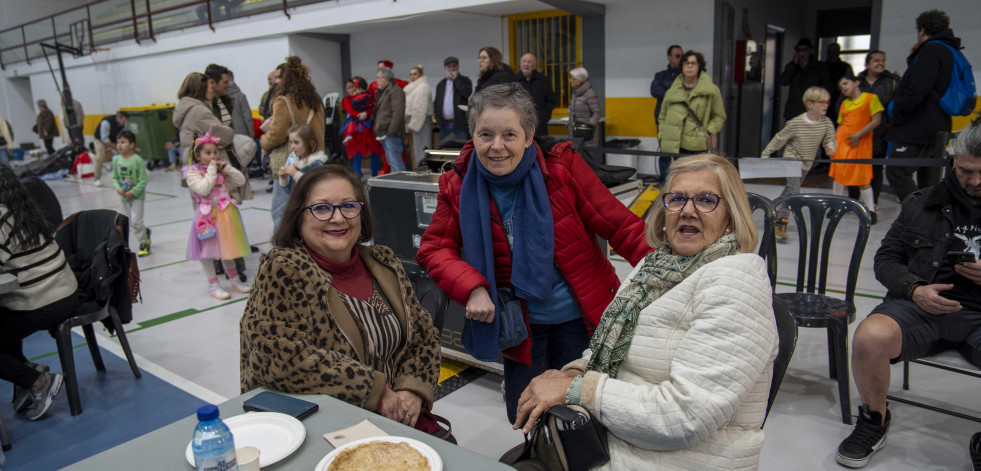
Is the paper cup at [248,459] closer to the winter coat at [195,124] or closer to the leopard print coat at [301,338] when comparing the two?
the leopard print coat at [301,338]

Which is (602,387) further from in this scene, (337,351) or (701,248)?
(337,351)

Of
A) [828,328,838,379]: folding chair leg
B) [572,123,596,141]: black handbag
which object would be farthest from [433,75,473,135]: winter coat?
[828,328,838,379]: folding chair leg

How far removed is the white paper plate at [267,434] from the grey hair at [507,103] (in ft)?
3.35

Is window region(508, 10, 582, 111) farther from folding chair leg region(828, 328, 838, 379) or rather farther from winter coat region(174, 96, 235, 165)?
folding chair leg region(828, 328, 838, 379)

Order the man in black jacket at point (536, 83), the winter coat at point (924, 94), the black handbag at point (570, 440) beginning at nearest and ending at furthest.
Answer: the black handbag at point (570, 440)
the winter coat at point (924, 94)
the man in black jacket at point (536, 83)

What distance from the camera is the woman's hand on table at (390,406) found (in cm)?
187

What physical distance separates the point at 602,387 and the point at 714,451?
0.92ft

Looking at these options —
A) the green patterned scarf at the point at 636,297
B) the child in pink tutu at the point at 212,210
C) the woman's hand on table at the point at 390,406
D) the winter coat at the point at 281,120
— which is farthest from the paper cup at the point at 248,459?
the winter coat at the point at 281,120

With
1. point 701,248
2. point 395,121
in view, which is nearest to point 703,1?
point 395,121

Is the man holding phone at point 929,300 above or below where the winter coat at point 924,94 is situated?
below

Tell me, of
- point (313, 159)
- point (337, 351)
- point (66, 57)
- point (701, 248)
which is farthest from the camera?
point (66, 57)

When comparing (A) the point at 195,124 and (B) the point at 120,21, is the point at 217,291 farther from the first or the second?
(B) the point at 120,21

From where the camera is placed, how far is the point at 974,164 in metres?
2.35

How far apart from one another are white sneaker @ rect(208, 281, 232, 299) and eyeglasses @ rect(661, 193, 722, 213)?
13.3ft
